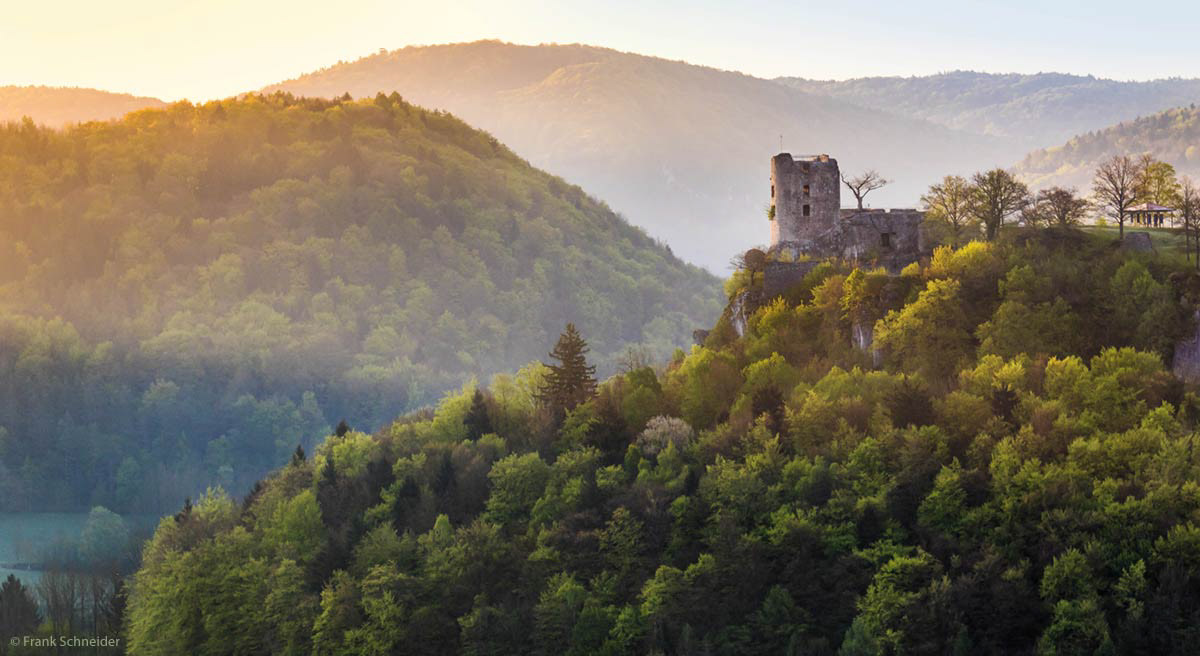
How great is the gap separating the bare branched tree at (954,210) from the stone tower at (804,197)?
745 centimetres

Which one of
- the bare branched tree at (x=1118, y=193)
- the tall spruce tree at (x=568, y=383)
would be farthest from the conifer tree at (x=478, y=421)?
the bare branched tree at (x=1118, y=193)

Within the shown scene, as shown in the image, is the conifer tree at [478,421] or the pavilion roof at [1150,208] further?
the conifer tree at [478,421]

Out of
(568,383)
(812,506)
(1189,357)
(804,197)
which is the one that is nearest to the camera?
(1189,357)

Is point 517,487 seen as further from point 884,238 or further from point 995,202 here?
point 995,202

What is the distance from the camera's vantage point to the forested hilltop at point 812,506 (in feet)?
292

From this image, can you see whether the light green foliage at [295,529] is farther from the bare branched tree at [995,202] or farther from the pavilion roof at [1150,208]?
the pavilion roof at [1150,208]

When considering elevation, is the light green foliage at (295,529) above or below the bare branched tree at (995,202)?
below

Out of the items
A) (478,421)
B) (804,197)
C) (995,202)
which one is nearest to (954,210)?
(995,202)

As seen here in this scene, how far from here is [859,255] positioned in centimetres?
11362

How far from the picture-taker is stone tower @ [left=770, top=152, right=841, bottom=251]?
114 metres

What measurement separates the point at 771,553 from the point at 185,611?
46300 millimetres

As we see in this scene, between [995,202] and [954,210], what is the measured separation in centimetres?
318

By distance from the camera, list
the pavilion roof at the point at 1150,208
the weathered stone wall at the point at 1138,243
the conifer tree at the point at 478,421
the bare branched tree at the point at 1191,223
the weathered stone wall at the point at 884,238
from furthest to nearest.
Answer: the conifer tree at the point at 478,421
the weathered stone wall at the point at 884,238
the pavilion roof at the point at 1150,208
the weathered stone wall at the point at 1138,243
the bare branched tree at the point at 1191,223

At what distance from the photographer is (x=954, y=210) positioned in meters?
112
